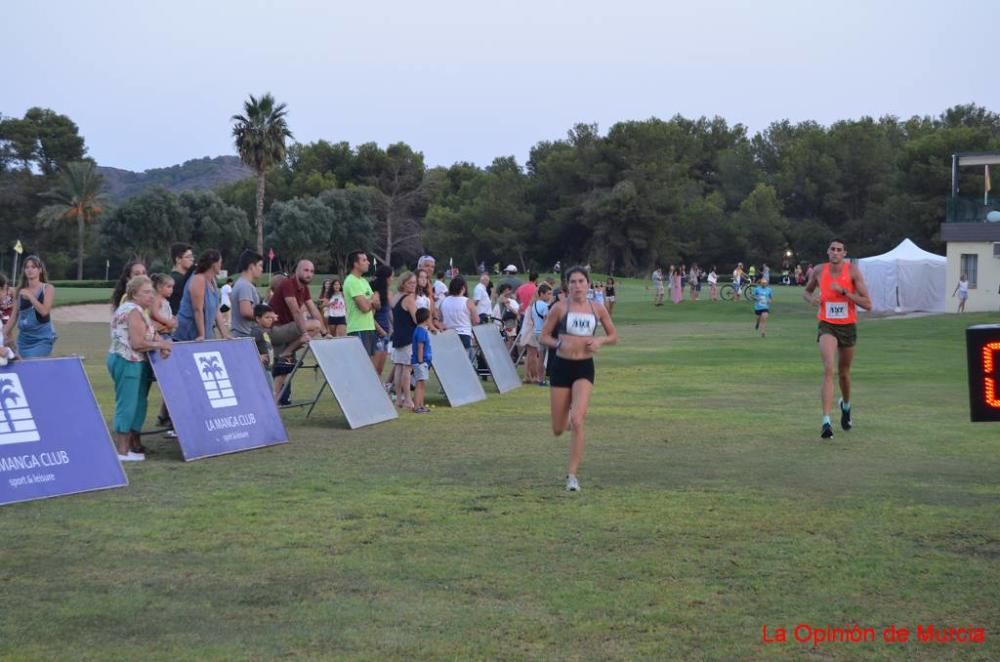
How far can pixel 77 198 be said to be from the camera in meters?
96.6

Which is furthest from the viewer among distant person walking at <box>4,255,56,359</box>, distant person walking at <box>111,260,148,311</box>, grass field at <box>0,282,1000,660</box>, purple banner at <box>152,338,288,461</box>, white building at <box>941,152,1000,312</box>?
white building at <box>941,152,1000,312</box>

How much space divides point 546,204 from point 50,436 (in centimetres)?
9323

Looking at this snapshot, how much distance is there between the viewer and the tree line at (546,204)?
9031 centimetres

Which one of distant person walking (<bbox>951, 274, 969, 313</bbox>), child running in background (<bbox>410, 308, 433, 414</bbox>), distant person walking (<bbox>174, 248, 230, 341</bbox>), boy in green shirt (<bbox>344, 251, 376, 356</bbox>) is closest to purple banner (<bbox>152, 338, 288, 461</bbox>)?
distant person walking (<bbox>174, 248, 230, 341</bbox>)

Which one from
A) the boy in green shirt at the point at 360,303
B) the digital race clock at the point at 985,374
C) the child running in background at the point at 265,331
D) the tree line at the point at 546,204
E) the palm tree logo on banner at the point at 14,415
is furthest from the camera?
the tree line at the point at 546,204

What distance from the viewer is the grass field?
5.99 metres

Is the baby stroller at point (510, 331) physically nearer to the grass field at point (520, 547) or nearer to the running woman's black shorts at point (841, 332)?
the grass field at point (520, 547)

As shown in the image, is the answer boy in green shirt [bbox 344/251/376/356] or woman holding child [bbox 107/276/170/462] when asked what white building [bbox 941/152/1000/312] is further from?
woman holding child [bbox 107/276/170/462]

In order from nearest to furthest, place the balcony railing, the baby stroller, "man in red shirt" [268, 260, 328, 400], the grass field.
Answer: the grass field → "man in red shirt" [268, 260, 328, 400] → the baby stroller → the balcony railing

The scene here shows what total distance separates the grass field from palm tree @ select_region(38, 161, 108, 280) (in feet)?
285

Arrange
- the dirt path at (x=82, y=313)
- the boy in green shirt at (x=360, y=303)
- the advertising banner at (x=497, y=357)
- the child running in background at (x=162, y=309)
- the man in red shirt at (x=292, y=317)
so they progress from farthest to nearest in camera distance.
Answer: the dirt path at (x=82, y=313) < the advertising banner at (x=497, y=357) < the boy in green shirt at (x=360, y=303) < the man in red shirt at (x=292, y=317) < the child running in background at (x=162, y=309)

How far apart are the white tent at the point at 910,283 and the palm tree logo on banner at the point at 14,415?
50.4 metres

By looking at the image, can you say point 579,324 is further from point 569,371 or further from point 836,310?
point 836,310

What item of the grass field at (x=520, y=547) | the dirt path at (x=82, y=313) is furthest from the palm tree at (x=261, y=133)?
the grass field at (x=520, y=547)
